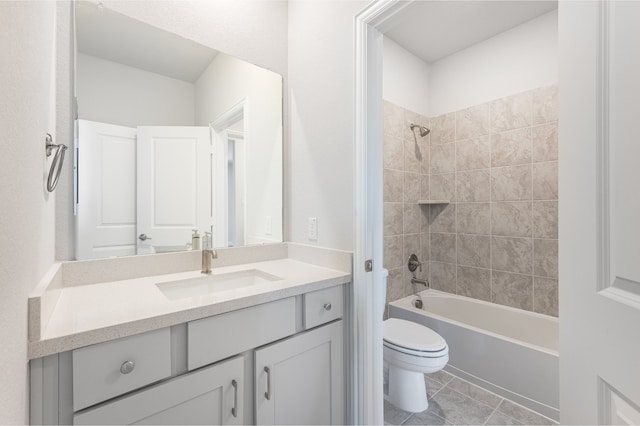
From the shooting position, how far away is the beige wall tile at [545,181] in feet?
6.67

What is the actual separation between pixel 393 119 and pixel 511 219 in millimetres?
1287

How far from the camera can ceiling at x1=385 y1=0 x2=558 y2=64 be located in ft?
6.47

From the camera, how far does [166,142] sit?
1.36m

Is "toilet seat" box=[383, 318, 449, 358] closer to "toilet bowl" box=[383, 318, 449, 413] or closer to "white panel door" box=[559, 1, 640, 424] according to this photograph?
"toilet bowl" box=[383, 318, 449, 413]

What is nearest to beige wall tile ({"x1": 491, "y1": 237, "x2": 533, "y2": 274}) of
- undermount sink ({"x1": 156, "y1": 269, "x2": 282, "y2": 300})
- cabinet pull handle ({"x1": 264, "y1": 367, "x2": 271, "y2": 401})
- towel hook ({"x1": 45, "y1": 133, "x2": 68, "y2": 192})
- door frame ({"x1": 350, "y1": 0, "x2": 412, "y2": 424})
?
door frame ({"x1": 350, "y1": 0, "x2": 412, "y2": 424})

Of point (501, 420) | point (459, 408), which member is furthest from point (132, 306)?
point (501, 420)

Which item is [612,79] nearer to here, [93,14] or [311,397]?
[311,397]

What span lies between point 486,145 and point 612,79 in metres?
2.17

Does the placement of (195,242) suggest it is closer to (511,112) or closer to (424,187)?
(424,187)

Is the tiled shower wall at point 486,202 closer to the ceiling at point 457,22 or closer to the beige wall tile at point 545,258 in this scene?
the beige wall tile at point 545,258

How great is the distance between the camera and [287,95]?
68.2 inches

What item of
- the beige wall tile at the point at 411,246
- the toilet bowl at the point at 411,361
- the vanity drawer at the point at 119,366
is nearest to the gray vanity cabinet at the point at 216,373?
the vanity drawer at the point at 119,366

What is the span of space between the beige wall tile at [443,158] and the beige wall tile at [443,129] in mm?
57

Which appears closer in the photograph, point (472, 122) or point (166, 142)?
point (166, 142)
